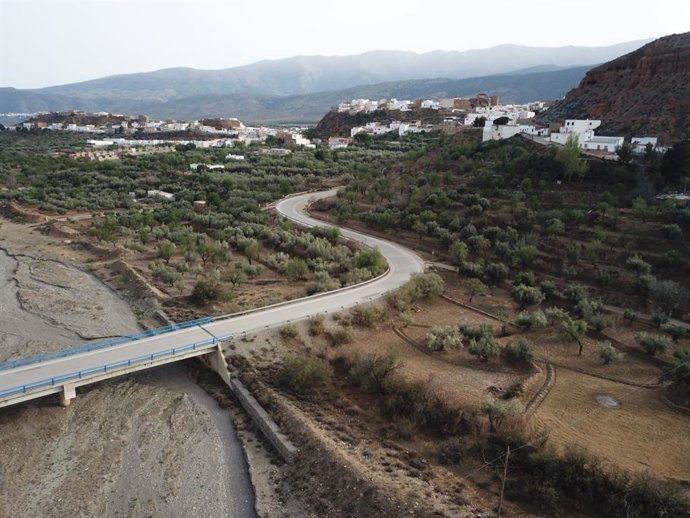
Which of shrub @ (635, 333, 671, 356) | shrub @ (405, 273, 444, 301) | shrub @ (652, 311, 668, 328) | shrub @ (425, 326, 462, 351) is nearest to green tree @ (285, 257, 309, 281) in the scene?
shrub @ (405, 273, 444, 301)

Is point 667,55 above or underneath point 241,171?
above

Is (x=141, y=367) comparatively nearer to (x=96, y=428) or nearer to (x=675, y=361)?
(x=96, y=428)

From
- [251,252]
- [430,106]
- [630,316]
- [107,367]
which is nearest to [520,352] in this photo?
[630,316]

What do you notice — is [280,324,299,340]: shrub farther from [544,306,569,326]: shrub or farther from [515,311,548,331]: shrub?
[544,306,569,326]: shrub

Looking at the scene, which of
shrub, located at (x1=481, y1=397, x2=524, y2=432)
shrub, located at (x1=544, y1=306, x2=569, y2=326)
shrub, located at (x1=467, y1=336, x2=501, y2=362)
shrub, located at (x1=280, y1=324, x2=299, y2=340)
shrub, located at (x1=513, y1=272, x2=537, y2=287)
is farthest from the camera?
shrub, located at (x1=513, y1=272, x2=537, y2=287)

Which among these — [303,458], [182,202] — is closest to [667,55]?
[182,202]
